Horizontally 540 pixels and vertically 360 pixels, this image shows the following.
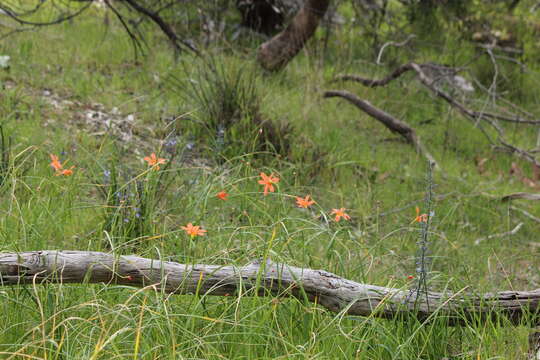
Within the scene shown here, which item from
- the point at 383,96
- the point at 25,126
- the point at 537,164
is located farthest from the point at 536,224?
the point at 25,126

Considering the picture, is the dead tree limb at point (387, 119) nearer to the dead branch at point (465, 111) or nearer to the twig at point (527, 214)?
the dead branch at point (465, 111)

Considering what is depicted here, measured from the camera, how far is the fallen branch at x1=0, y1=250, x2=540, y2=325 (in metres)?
2.40

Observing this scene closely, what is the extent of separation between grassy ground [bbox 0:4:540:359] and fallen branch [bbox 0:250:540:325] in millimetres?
58

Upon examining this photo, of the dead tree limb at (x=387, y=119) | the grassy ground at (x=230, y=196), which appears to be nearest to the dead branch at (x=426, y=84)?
the grassy ground at (x=230, y=196)

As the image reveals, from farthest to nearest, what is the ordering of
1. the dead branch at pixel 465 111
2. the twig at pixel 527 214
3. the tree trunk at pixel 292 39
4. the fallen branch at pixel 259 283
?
1. the tree trunk at pixel 292 39
2. the dead branch at pixel 465 111
3. the twig at pixel 527 214
4. the fallen branch at pixel 259 283

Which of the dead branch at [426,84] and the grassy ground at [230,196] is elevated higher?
the dead branch at [426,84]

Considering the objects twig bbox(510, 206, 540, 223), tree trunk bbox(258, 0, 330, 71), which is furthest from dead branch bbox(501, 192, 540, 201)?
tree trunk bbox(258, 0, 330, 71)

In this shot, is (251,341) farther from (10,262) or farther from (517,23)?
(517,23)

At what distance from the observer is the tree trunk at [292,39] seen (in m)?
7.18

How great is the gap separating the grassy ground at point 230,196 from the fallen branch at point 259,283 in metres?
0.06

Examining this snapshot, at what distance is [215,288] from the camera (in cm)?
251

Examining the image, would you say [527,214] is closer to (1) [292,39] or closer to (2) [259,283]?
(1) [292,39]

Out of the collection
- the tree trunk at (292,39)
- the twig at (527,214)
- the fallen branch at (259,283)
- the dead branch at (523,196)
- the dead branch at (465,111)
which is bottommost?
the twig at (527,214)

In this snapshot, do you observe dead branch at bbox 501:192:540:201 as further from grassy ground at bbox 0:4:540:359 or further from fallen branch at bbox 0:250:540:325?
fallen branch at bbox 0:250:540:325
